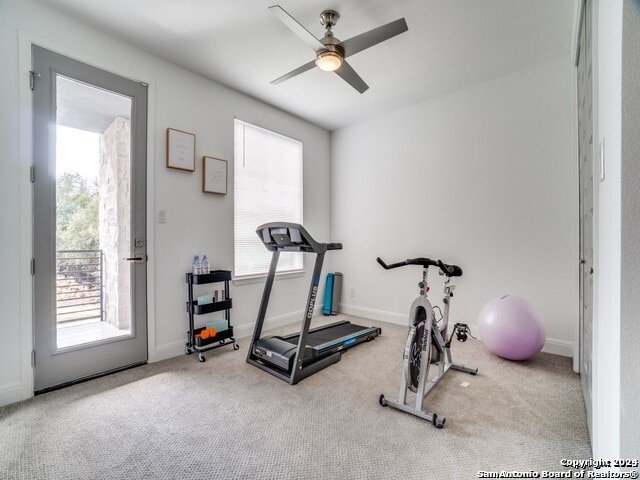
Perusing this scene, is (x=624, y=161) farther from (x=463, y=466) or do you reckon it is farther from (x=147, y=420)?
(x=147, y=420)

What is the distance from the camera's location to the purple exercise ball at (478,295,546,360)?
103 inches

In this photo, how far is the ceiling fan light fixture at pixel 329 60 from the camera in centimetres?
224

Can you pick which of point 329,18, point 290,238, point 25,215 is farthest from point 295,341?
point 329,18

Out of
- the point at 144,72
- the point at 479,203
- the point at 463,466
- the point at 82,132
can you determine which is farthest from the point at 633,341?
the point at 144,72

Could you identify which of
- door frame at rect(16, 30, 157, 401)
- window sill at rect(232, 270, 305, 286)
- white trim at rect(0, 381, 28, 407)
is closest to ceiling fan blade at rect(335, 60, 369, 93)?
door frame at rect(16, 30, 157, 401)

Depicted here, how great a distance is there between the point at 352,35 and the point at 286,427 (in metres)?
3.02

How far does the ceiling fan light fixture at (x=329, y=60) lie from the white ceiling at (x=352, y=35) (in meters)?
0.34

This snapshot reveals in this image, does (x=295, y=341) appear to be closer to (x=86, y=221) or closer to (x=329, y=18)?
(x=86, y=221)

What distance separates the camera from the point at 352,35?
8.41 feet

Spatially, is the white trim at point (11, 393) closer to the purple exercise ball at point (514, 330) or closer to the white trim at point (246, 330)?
the white trim at point (246, 330)

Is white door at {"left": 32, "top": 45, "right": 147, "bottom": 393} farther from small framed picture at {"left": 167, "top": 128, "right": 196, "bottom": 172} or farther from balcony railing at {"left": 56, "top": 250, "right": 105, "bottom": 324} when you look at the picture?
small framed picture at {"left": 167, "top": 128, "right": 196, "bottom": 172}

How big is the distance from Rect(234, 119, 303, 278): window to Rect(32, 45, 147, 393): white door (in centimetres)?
110

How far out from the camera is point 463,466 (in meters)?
1.51

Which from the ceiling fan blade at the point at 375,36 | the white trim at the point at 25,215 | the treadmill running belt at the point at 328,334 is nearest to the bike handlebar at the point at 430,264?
the treadmill running belt at the point at 328,334
